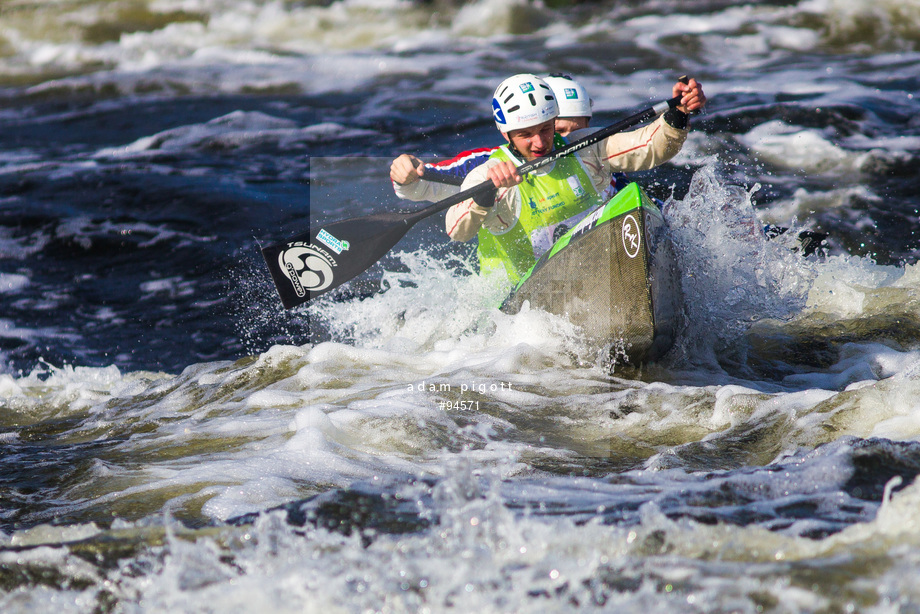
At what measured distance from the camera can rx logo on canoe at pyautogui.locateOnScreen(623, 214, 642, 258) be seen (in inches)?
172

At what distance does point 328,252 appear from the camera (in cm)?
548

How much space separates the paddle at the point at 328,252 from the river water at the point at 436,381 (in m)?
0.50

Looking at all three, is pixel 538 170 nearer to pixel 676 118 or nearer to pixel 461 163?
pixel 461 163

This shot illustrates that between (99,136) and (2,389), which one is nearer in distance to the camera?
(2,389)

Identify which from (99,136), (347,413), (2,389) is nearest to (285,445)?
(347,413)

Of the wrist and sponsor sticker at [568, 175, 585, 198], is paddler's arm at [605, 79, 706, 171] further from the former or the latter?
sponsor sticker at [568, 175, 585, 198]

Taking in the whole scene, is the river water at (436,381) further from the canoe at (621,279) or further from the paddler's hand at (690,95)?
the paddler's hand at (690,95)

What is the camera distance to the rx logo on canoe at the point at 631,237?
172 inches

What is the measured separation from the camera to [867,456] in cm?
289

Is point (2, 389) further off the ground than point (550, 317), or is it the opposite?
point (550, 317)

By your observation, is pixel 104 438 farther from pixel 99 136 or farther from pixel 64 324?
pixel 99 136

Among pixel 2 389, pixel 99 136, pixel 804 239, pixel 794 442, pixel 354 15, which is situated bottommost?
pixel 2 389

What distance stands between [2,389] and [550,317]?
417 centimetres

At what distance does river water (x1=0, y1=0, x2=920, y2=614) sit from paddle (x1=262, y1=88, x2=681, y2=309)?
499mm
